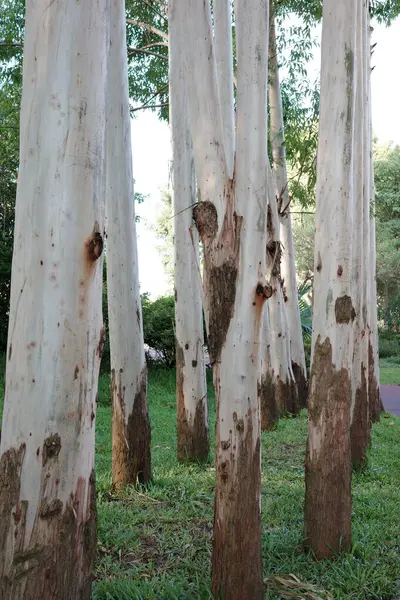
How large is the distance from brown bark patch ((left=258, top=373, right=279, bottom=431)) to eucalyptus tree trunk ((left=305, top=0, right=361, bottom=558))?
18.8 feet

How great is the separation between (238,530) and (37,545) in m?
1.50

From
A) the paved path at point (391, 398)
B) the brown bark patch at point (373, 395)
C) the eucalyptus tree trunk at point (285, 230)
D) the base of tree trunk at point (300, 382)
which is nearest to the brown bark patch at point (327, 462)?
the brown bark patch at point (373, 395)

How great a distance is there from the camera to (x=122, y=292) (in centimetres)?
648

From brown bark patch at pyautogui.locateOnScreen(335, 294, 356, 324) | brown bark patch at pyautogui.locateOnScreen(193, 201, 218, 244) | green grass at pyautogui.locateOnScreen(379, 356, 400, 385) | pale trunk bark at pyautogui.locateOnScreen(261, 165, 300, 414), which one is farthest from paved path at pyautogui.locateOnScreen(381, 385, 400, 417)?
brown bark patch at pyautogui.locateOnScreen(193, 201, 218, 244)

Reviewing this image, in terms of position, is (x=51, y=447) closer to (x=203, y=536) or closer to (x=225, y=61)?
(x=203, y=536)

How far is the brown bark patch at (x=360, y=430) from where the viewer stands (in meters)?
7.85

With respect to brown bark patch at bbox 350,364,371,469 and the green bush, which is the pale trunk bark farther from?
the green bush

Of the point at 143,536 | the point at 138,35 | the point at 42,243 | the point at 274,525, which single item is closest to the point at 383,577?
the point at 274,525

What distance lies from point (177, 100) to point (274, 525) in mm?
4796

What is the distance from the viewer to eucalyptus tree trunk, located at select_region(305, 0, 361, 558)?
5.03 meters

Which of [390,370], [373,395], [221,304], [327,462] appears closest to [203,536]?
[327,462]

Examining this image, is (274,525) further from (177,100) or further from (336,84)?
(177,100)

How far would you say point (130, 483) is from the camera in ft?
21.4

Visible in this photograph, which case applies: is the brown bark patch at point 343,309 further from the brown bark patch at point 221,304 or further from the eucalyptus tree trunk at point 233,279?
the brown bark patch at point 221,304
